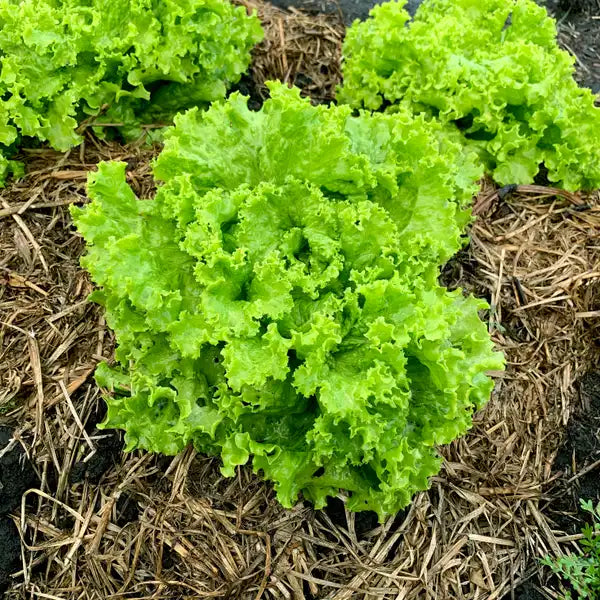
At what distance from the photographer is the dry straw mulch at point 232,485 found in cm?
328

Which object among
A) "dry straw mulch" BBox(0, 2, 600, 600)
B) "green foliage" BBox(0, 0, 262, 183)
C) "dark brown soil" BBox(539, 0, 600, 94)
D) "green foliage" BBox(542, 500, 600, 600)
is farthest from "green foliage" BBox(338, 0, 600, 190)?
"green foliage" BBox(542, 500, 600, 600)

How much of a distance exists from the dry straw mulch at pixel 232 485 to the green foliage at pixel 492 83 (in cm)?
75

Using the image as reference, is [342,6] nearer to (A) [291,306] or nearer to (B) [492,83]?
(B) [492,83]

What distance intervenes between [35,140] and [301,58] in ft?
7.56

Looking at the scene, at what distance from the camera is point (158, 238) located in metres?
3.26

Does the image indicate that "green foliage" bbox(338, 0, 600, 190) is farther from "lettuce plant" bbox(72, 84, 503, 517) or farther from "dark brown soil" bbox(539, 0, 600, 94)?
"dark brown soil" bbox(539, 0, 600, 94)

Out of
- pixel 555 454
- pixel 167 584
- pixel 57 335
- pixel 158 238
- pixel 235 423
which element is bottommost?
pixel 167 584

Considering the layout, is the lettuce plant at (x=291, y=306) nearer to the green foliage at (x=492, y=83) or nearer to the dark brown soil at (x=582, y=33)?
the green foliage at (x=492, y=83)

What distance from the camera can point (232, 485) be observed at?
3.43m

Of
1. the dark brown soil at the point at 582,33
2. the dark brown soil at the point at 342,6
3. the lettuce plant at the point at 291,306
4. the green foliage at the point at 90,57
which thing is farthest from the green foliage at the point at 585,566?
the dark brown soil at the point at 342,6

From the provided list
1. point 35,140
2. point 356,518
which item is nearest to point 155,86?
point 35,140

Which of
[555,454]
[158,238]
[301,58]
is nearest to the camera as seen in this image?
[158,238]

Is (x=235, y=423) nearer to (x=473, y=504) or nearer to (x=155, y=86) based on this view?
(x=473, y=504)

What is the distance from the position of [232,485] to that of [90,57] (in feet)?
9.38
